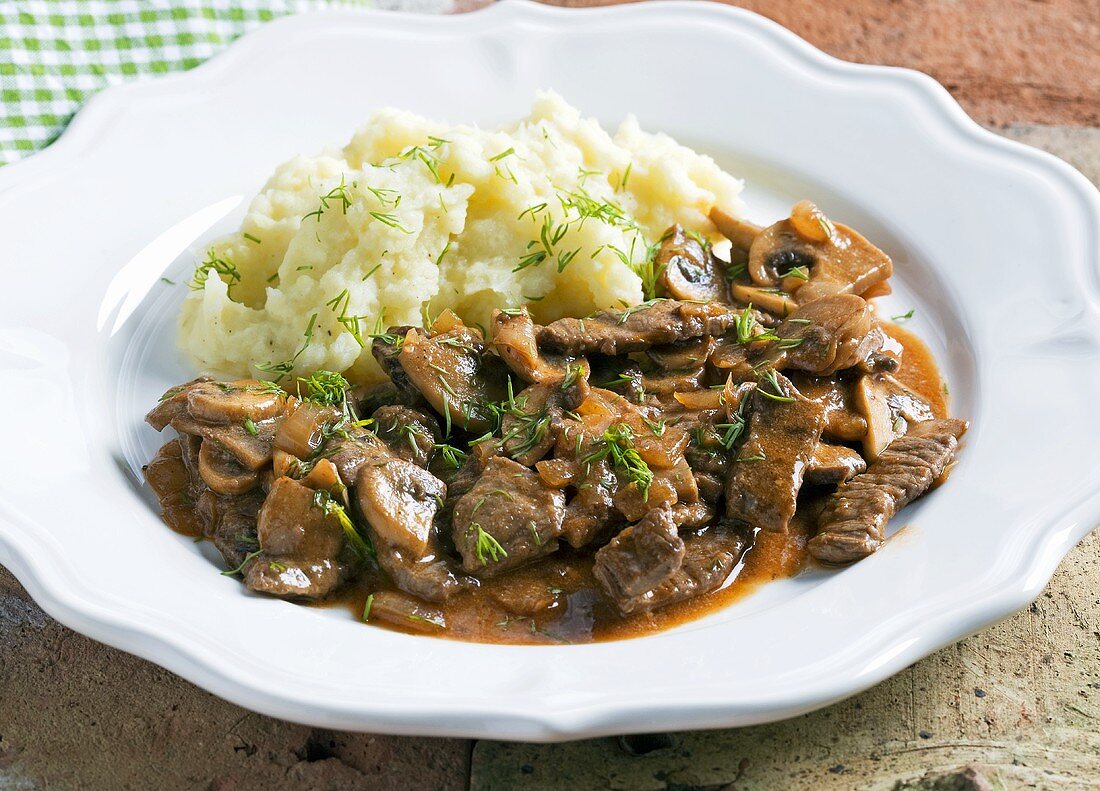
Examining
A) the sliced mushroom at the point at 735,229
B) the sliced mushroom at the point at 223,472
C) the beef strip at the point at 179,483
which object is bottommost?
the beef strip at the point at 179,483

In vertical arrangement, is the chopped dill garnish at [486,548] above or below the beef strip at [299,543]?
above

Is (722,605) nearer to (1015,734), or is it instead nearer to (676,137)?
(1015,734)

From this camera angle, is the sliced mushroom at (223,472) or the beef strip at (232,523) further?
the sliced mushroom at (223,472)

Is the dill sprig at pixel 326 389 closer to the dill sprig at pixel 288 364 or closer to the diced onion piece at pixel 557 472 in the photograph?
the dill sprig at pixel 288 364

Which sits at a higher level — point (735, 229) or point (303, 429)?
point (735, 229)

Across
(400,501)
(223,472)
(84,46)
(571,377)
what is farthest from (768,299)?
(84,46)

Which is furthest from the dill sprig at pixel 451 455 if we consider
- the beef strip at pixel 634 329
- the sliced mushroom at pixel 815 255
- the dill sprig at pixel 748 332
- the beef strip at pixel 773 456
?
the sliced mushroom at pixel 815 255

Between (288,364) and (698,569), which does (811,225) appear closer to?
(698,569)
